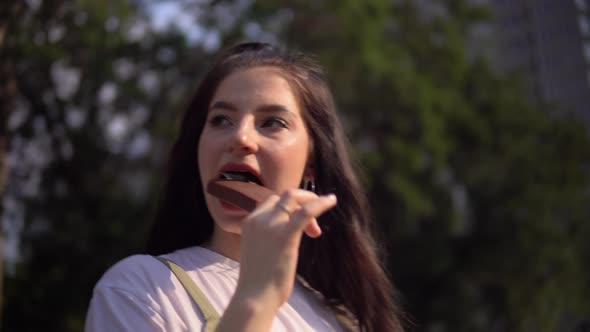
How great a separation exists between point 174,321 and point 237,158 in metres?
0.47

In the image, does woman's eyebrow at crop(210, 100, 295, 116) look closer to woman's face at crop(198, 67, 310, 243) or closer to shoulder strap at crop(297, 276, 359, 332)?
woman's face at crop(198, 67, 310, 243)

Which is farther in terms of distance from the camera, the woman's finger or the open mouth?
the open mouth

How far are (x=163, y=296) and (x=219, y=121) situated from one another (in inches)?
21.5

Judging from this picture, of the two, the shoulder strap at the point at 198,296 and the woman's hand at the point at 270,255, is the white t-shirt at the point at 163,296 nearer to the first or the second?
the shoulder strap at the point at 198,296

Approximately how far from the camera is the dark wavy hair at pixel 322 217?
2121 mm

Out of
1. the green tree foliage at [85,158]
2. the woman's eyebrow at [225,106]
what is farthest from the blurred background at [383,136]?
the woman's eyebrow at [225,106]

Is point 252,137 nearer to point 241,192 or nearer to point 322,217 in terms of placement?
point 241,192

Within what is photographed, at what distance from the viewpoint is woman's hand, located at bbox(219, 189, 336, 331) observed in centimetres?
132

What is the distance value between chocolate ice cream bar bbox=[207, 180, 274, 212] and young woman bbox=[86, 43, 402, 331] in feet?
0.23

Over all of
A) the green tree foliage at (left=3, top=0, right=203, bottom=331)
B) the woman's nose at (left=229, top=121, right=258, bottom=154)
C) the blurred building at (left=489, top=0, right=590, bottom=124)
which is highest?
the blurred building at (left=489, top=0, right=590, bottom=124)

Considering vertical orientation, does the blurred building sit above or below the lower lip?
above

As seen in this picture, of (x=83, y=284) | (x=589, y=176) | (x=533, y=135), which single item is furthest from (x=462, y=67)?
(x=83, y=284)

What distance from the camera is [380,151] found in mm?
10961

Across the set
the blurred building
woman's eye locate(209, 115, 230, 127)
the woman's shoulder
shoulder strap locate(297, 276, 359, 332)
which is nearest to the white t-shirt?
the woman's shoulder
